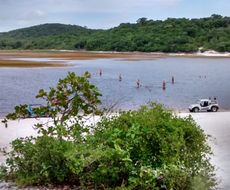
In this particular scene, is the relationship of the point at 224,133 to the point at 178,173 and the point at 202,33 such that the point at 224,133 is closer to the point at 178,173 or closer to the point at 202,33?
the point at 178,173

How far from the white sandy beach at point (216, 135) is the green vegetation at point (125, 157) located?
129 centimetres

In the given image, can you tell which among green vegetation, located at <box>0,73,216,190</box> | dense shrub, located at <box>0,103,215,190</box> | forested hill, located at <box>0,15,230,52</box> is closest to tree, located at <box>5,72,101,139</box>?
green vegetation, located at <box>0,73,216,190</box>

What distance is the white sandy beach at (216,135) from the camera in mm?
10968

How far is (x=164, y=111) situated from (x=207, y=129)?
1046 cm

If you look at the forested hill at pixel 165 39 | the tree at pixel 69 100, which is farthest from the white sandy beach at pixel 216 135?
the forested hill at pixel 165 39

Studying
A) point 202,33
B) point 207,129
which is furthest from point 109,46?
point 207,129

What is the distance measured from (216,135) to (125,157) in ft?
31.4

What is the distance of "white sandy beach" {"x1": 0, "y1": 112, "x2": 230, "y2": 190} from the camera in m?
11.0

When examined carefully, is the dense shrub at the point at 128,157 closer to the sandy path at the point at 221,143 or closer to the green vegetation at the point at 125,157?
the green vegetation at the point at 125,157

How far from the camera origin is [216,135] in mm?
17172

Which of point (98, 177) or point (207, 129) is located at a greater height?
point (98, 177)

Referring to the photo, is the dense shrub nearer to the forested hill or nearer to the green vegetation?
the green vegetation

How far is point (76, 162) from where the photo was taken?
8.09m

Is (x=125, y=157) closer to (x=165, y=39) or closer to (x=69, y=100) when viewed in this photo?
(x=69, y=100)
